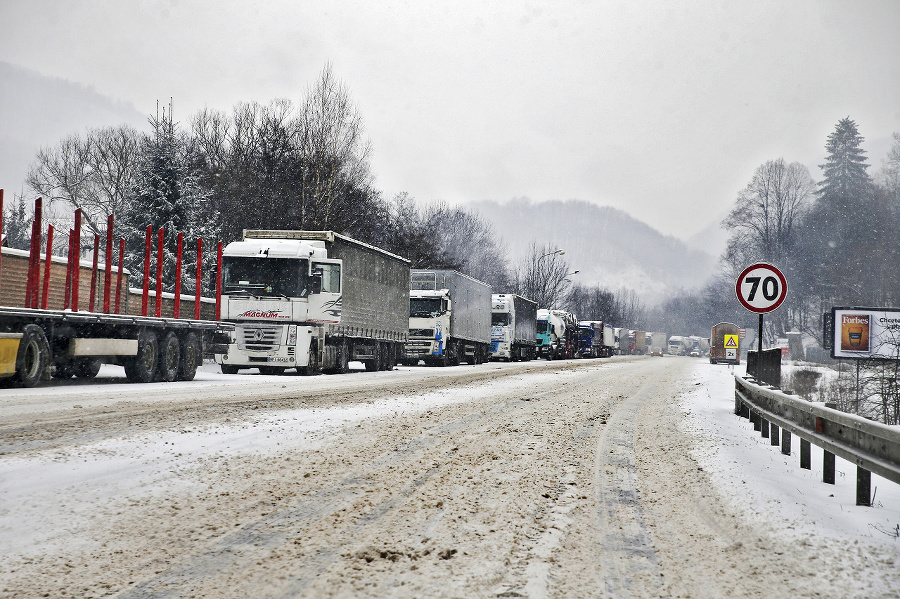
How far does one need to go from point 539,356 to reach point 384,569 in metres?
55.4

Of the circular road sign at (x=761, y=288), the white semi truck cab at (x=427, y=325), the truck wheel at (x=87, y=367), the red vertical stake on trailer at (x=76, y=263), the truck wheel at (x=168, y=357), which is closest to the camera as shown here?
the circular road sign at (x=761, y=288)

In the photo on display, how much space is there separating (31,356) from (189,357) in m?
4.59

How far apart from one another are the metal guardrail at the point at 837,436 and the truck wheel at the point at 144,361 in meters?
12.4

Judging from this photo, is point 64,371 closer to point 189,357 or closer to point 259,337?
point 189,357

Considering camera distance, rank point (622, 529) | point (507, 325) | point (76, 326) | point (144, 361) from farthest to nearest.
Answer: point (507, 325), point (144, 361), point (76, 326), point (622, 529)

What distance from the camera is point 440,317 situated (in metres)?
31.0

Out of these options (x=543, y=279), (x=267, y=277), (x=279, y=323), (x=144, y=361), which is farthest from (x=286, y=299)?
(x=543, y=279)

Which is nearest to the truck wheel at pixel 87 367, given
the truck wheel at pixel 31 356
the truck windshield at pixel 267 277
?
the truck wheel at pixel 31 356

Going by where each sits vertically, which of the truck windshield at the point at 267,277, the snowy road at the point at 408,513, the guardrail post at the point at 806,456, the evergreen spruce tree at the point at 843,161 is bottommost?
the snowy road at the point at 408,513

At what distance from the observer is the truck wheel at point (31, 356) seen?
13305 millimetres

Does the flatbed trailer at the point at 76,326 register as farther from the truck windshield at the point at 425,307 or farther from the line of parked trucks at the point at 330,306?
the truck windshield at the point at 425,307

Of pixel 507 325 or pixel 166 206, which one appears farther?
pixel 507 325

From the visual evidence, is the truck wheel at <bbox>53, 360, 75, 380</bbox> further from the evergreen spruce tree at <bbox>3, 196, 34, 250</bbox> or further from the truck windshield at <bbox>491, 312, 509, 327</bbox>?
the evergreen spruce tree at <bbox>3, 196, 34, 250</bbox>

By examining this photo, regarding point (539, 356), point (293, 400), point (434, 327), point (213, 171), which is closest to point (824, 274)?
point (539, 356)
